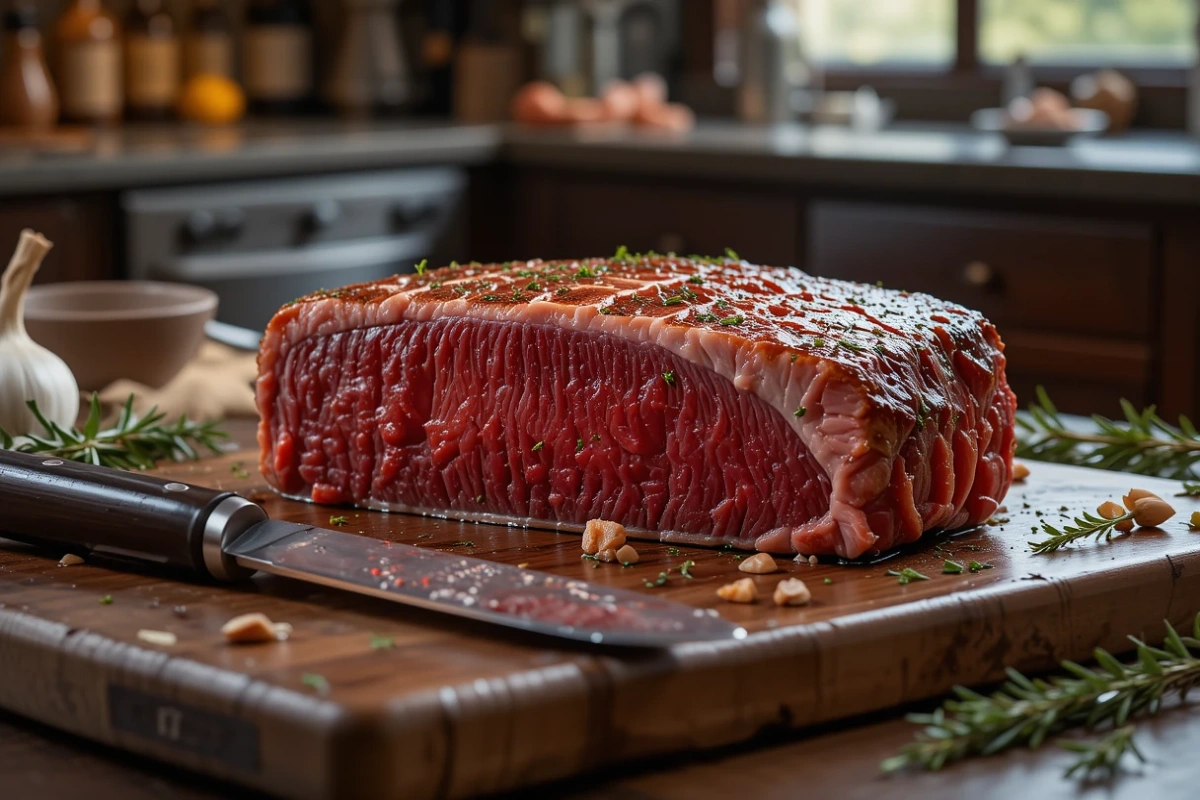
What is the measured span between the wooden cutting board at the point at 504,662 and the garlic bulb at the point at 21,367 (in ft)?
1.11

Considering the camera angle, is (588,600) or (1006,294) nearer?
(588,600)

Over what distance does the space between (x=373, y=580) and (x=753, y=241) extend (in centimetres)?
304

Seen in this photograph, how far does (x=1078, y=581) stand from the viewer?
1.28 meters

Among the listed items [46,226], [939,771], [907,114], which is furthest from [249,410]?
[907,114]

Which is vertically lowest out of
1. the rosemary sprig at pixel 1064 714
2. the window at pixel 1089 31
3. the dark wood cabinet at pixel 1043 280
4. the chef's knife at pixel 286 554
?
the dark wood cabinet at pixel 1043 280

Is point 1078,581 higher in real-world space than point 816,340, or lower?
lower

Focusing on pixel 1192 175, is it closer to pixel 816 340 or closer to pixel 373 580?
pixel 816 340

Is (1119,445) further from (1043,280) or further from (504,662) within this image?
(1043,280)

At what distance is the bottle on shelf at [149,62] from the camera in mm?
5164

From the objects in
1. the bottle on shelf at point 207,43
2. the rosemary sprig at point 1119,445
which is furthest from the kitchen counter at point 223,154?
the rosemary sprig at point 1119,445

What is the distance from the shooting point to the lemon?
5.16 meters

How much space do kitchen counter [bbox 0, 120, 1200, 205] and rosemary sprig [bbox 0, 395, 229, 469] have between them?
190 centimetres

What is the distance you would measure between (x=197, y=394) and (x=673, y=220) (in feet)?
7.88

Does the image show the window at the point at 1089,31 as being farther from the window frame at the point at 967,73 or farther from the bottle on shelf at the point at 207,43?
the bottle on shelf at the point at 207,43
